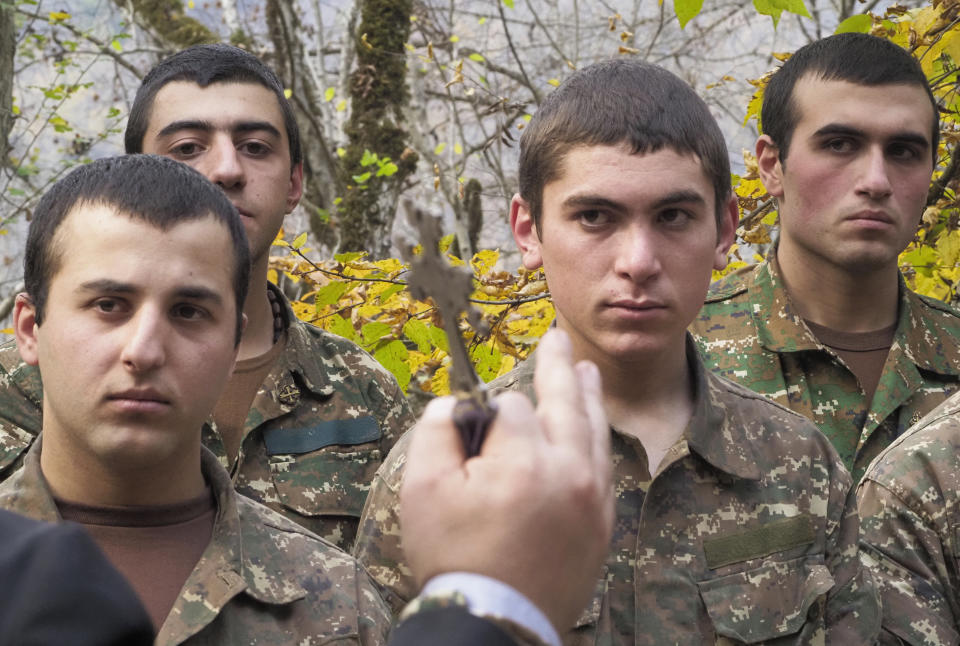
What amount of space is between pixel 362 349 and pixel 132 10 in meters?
7.39

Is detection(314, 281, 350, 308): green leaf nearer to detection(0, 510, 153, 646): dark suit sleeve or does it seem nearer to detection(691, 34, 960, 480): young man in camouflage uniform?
detection(691, 34, 960, 480): young man in camouflage uniform

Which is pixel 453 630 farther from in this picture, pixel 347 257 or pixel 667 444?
pixel 347 257

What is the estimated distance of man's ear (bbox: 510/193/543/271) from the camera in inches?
112

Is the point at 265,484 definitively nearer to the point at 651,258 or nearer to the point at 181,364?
the point at 181,364

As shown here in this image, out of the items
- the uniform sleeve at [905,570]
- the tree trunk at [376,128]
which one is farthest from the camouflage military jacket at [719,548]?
the tree trunk at [376,128]

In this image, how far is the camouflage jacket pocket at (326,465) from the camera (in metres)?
3.56

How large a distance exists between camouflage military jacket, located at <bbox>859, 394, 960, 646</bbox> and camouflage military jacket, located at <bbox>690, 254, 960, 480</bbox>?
33.0 inches

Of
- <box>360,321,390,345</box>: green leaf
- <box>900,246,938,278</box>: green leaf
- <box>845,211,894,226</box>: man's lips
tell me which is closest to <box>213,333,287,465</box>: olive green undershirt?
<box>360,321,390,345</box>: green leaf

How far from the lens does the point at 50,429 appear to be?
7.79 ft

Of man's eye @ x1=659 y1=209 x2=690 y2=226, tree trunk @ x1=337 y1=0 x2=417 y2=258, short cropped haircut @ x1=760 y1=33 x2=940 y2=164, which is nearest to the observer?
man's eye @ x1=659 y1=209 x2=690 y2=226

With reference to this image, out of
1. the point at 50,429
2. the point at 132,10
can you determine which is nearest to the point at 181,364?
the point at 50,429

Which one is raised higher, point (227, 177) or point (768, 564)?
point (227, 177)

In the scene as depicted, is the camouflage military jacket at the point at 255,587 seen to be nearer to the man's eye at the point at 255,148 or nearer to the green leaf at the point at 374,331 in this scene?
the man's eye at the point at 255,148

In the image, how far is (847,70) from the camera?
4.04m
